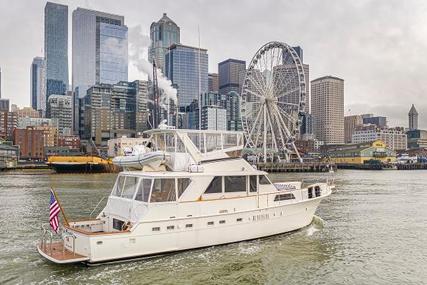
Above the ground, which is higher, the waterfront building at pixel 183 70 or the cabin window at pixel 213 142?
the waterfront building at pixel 183 70

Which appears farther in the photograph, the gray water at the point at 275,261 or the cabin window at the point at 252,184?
the cabin window at the point at 252,184

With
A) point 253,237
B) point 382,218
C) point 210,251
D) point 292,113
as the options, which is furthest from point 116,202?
point 292,113

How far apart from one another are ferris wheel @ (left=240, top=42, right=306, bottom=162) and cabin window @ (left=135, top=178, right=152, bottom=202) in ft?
184

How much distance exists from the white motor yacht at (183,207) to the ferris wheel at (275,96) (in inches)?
2082

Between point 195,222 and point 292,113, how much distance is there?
61.8 meters

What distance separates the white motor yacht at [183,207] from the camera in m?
14.3

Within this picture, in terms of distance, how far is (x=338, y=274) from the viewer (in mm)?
14398

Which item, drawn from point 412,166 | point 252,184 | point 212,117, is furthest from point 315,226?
point 212,117

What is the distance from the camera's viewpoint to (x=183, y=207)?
616 inches

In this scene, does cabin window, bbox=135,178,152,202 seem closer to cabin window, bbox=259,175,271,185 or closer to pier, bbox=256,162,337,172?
cabin window, bbox=259,175,271,185

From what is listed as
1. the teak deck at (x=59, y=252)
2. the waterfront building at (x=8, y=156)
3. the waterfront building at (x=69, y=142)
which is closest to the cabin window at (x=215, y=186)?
the teak deck at (x=59, y=252)

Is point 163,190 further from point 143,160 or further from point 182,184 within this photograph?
point 143,160

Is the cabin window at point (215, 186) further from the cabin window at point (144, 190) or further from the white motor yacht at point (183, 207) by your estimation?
the cabin window at point (144, 190)

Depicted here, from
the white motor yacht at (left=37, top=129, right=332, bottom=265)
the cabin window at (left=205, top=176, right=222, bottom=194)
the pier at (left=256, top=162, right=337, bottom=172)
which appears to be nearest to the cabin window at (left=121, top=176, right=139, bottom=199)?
the white motor yacht at (left=37, top=129, right=332, bottom=265)
